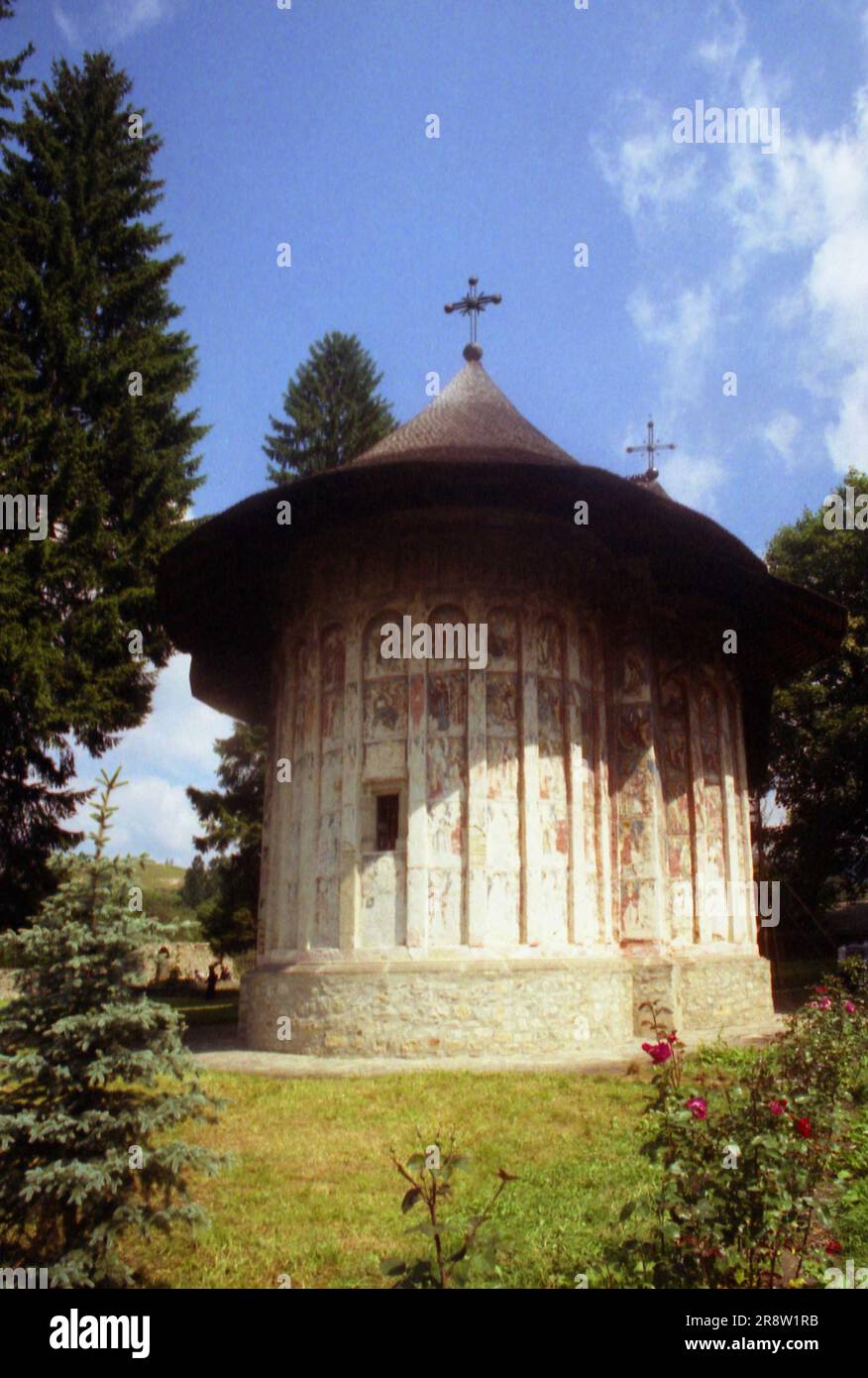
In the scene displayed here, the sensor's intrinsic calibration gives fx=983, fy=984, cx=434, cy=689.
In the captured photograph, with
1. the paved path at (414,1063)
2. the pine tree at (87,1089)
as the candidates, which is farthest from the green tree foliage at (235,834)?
the pine tree at (87,1089)

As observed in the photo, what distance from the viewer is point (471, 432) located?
12.2 meters

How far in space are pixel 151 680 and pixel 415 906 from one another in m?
8.11

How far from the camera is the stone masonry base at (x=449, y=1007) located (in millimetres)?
9883

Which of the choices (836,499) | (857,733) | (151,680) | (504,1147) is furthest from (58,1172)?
(836,499)

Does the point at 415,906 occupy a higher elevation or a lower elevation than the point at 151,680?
lower

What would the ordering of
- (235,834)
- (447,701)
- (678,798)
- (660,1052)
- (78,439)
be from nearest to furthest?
1. (660,1052)
2. (447,701)
3. (678,798)
4. (78,439)
5. (235,834)

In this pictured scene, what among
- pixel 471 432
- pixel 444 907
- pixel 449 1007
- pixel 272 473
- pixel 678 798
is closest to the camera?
pixel 449 1007

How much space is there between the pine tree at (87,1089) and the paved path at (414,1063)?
3934 mm

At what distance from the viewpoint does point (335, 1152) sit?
624 centimetres

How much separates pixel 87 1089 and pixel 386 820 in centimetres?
712

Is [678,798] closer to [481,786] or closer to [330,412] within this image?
[481,786]

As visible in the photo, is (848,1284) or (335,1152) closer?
(848,1284)

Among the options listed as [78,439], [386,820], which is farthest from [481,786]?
[78,439]
